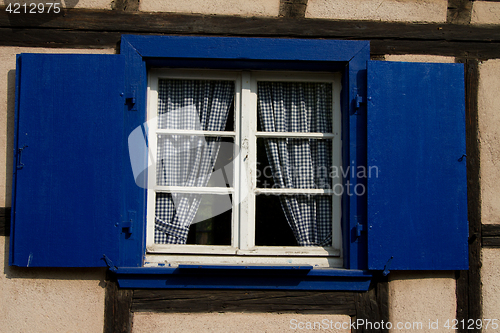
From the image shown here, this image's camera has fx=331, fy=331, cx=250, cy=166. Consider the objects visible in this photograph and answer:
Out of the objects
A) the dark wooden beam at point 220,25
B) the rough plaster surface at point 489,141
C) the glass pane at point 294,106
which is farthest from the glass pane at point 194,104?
the rough plaster surface at point 489,141

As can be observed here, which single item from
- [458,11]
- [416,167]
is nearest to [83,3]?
[416,167]

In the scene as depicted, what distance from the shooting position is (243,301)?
2.17 m

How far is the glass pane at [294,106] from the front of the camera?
7.88ft

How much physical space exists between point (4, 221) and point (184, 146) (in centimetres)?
129

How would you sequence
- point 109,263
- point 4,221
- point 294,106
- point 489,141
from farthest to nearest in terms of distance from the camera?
point 294,106
point 489,141
point 4,221
point 109,263

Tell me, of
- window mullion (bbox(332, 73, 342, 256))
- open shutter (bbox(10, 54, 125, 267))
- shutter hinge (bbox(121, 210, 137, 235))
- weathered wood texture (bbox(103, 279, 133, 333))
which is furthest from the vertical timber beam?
window mullion (bbox(332, 73, 342, 256))

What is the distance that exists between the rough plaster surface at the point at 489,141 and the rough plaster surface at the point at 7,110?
2632 mm

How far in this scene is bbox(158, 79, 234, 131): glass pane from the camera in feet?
7.85

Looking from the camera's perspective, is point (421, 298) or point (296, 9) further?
point (296, 9)

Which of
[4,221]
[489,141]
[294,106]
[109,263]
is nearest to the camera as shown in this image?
[109,263]

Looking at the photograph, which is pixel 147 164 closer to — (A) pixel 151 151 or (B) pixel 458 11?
(A) pixel 151 151

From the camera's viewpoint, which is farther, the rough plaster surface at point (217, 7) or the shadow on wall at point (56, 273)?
the rough plaster surface at point (217, 7)

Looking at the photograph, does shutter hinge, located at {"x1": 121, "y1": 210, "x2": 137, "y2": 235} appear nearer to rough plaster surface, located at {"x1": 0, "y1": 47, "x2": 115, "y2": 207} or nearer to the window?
the window

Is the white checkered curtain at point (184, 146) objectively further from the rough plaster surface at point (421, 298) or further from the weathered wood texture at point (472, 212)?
the weathered wood texture at point (472, 212)
